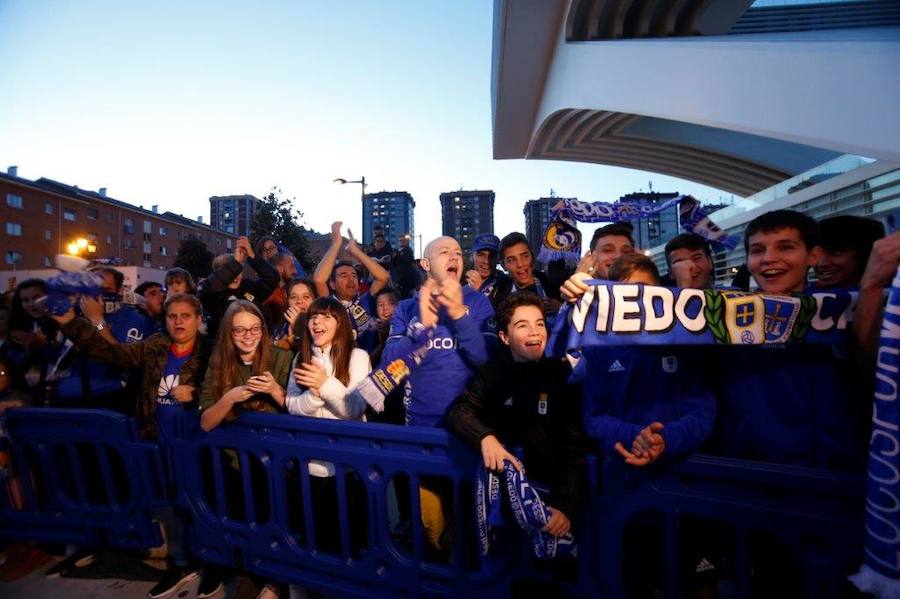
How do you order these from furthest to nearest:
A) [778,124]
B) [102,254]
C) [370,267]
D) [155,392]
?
[102,254]
[778,124]
[370,267]
[155,392]

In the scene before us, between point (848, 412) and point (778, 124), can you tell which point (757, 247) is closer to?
point (848, 412)

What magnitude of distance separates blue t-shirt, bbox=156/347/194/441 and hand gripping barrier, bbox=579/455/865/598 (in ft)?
7.82

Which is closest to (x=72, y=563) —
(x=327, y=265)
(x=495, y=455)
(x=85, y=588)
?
(x=85, y=588)

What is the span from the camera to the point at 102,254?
177ft

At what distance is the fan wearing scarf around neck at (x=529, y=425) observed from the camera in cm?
175

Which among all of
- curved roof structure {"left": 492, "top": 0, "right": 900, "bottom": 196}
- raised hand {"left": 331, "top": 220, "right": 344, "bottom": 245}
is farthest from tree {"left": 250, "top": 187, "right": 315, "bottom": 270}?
raised hand {"left": 331, "top": 220, "right": 344, "bottom": 245}

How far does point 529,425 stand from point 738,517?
2.73ft

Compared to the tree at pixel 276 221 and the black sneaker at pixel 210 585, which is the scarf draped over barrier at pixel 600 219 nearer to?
the black sneaker at pixel 210 585

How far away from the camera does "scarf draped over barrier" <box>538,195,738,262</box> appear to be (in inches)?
167

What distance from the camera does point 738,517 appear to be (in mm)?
1598

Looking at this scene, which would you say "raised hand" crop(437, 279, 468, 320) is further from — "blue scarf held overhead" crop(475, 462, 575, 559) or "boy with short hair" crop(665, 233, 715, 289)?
"boy with short hair" crop(665, 233, 715, 289)

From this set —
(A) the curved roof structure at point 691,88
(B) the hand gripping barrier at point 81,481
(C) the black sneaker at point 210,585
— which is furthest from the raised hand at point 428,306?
(A) the curved roof structure at point 691,88

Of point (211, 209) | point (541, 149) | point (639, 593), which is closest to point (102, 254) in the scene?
point (541, 149)

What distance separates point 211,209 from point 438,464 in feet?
494
